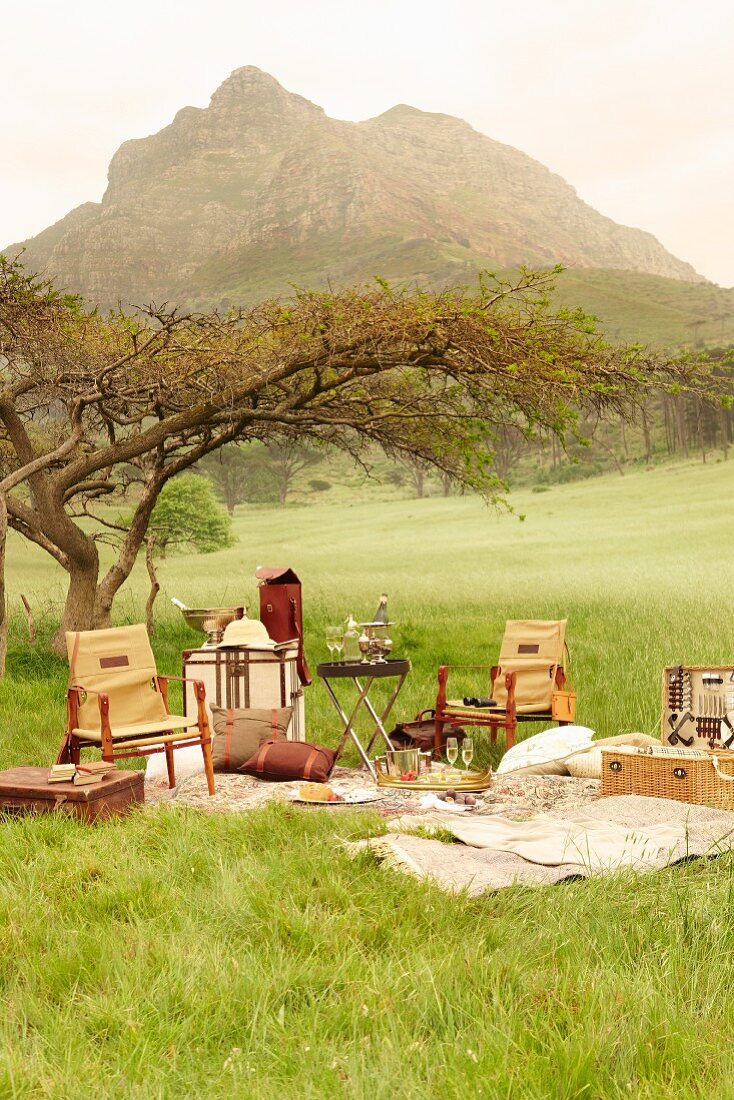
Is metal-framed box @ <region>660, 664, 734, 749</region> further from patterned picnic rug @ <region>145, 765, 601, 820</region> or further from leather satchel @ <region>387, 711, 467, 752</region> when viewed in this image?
leather satchel @ <region>387, 711, 467, 752</region>

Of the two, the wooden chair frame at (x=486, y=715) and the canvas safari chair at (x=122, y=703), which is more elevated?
the canvas safari chair at (x=122, y=703)

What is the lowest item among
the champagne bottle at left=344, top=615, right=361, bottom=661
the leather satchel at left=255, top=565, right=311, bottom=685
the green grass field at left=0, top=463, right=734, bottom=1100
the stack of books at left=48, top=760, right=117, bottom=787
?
the green grass field at left=0, top=463, right=734, bottom=1100

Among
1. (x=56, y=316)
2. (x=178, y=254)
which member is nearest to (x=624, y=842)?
(x=56, y=316)

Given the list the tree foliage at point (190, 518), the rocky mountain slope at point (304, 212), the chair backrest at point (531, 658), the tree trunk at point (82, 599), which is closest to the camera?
the chair backrest at point (531, 658)

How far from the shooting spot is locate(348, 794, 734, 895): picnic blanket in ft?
11.7

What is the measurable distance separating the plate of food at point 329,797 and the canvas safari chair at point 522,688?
4.40 ft

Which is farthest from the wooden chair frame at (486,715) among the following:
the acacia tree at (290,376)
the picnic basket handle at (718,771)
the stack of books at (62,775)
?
the acacia tree at (290,376)

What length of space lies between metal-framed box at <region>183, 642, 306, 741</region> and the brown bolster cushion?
23 cm

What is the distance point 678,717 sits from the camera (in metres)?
6.01

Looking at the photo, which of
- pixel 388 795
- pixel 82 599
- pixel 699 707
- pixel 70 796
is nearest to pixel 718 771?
pixel 699 707

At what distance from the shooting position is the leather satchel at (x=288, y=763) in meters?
6.05

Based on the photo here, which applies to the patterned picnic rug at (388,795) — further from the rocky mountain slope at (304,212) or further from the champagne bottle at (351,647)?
the rocky mountain slope at (304,212)

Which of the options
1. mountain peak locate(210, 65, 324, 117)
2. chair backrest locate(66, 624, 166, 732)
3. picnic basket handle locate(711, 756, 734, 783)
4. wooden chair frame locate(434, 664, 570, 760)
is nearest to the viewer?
picnic basket handle locate(711, 756, 734, 783)

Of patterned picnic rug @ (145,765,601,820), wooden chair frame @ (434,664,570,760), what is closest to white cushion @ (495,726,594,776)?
patterned picnic rug @ (145,765,601,820)
